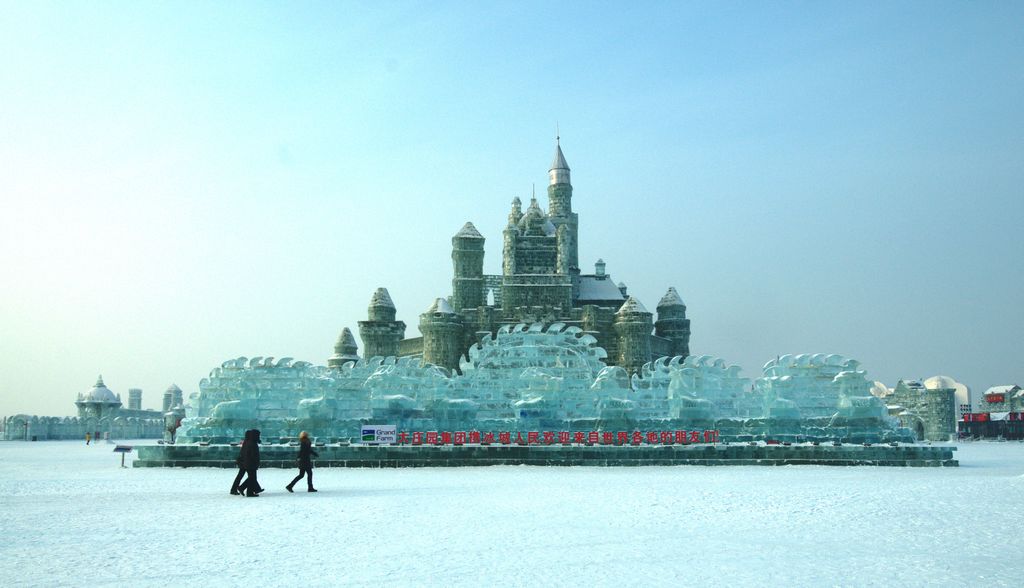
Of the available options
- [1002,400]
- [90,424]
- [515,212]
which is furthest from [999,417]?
[90,424]

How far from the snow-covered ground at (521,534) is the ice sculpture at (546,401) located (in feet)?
27.3

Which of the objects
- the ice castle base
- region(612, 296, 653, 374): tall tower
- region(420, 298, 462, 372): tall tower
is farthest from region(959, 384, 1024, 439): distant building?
the ice castle base

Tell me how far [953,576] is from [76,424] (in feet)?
264

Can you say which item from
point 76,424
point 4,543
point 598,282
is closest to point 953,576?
point 4,543

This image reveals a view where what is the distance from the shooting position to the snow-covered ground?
8250 millimetres

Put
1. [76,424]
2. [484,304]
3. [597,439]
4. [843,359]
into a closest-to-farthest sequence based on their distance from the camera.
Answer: [597,439] < [843,359] < [484,304] < [76,424]

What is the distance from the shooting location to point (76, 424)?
75.1 metres

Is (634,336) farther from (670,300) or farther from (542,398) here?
(542,398)

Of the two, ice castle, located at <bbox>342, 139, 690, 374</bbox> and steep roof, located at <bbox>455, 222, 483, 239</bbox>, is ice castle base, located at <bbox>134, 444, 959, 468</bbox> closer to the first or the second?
ice castle, located at <bbox>342, 139, 690, 374</bbox>

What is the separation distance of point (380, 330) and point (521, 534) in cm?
4516

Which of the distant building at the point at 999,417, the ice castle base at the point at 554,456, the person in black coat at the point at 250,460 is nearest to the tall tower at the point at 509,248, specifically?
the ice castle base at the point at 554,456

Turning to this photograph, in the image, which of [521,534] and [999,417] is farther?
[999,417]

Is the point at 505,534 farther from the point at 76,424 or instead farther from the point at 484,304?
the point at 76,424

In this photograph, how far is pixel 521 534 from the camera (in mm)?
10625
